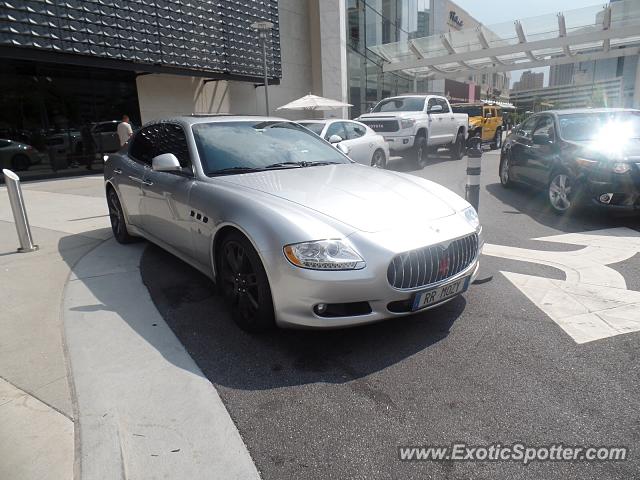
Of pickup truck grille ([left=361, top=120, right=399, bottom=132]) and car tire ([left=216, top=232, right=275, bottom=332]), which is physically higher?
pickup truck grille ([left=361, top=120, right=399, bottom=132])

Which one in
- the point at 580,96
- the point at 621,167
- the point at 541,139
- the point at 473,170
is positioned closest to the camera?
the point at 473,170

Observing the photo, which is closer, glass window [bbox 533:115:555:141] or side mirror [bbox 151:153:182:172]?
side mirror [bbox 151:153:182:172]

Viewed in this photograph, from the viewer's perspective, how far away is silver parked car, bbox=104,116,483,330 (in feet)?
9.27

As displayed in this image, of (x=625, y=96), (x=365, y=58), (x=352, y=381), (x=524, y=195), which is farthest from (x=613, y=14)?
(x=352, y=381)

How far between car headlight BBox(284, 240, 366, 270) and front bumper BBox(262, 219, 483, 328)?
0.11ft

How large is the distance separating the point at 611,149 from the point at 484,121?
47.9 ft

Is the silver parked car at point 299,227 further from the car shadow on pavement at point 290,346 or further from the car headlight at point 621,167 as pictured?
the car headlight at point 621,167

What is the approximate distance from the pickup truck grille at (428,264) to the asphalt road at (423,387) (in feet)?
1.56

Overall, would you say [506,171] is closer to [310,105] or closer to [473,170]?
[473,170]

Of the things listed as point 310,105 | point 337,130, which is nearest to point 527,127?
point 337,130

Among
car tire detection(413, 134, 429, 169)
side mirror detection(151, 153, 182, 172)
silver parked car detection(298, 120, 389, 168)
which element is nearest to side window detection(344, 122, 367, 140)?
silver parked car detection(298, 120, 389, 168)

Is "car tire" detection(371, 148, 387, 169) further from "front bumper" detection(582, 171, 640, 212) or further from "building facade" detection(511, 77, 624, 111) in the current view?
"building facade" detection(511, 77, 624, 111)

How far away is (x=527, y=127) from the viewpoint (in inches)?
340

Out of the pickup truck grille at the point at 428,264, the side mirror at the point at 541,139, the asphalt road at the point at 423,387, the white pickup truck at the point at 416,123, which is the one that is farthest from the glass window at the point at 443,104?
the pickup truck grille at the point at 428,264
